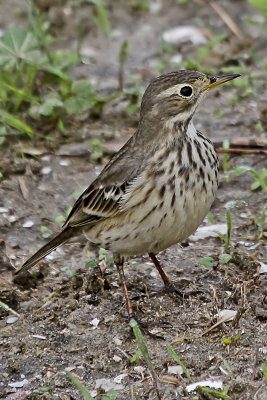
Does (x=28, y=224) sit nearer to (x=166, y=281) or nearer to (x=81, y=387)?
(x=166, y=281)

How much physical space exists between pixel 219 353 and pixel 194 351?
15 centimetres

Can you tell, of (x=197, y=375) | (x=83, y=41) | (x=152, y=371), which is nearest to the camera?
(x=152, y=371)

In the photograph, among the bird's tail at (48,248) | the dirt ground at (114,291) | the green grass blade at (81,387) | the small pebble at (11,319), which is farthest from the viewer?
the bird's tail at (48,248)

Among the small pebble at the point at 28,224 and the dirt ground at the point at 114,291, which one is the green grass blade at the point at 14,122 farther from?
the small pebble at the point at 28,224

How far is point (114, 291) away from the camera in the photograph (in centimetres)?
604

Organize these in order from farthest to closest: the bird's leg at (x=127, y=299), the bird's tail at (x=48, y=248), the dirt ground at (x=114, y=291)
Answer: the bird's tail at (x=48, y=248) → the bird's leg at (x=127, y=299) → the dirt ground at (x=114, y=291)

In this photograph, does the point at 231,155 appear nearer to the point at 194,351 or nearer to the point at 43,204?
the point at 43,204

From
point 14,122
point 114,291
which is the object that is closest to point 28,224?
point 14,122

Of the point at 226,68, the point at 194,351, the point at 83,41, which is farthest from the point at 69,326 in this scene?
the point at 83,41

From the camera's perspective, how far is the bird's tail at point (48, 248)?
6.04 metres

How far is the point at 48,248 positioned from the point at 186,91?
1.39 metres

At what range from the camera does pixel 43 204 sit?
7105mm

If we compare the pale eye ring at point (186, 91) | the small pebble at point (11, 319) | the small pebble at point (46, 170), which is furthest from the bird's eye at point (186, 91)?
the small pebble at point (46, 170)

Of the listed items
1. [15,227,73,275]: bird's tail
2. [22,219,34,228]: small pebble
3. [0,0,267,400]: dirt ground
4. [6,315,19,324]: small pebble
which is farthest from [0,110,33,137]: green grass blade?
[6,315,19,324]: small pebble
